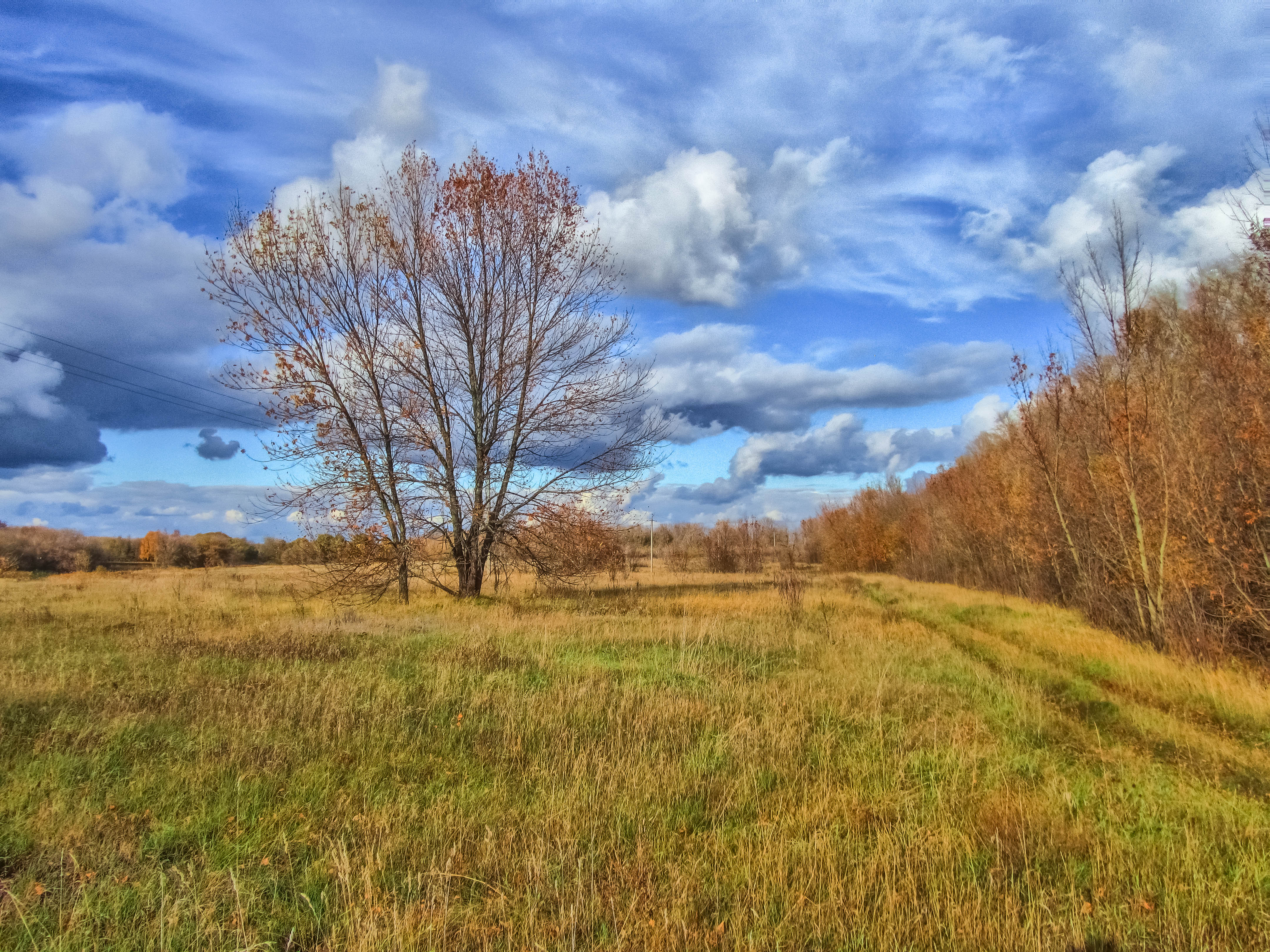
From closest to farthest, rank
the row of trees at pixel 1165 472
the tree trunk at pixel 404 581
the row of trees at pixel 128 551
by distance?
the row of trees at pixel 1165 472 → the tree trunk at pixel 404 581 → the row of trees at pixel 128 551

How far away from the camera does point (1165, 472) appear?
1402 centimetres

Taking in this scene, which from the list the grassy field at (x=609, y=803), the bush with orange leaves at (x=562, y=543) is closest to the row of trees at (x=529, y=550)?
the bush with orange leaves at (x=562, y=543)

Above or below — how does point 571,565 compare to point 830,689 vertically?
above

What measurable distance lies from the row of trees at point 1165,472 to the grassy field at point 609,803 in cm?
277

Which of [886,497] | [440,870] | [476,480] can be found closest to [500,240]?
[476,480]

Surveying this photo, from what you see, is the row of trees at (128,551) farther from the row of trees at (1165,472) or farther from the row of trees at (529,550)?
the row of trees at (1165,472)

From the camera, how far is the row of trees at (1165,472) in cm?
A: 1217

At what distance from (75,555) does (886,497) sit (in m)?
73.9

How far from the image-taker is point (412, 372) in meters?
19.9

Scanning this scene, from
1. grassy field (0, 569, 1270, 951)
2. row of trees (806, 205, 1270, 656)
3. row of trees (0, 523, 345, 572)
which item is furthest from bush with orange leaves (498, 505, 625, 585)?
row of trees (0, 523, 345, 572)

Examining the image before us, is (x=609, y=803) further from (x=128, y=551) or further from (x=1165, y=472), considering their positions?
(x=128, y=551)

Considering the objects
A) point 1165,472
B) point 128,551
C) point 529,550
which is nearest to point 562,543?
point 529,550

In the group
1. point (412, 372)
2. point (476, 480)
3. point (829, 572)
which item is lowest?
point (829, 572)

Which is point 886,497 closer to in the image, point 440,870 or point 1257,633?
point 1257,633
